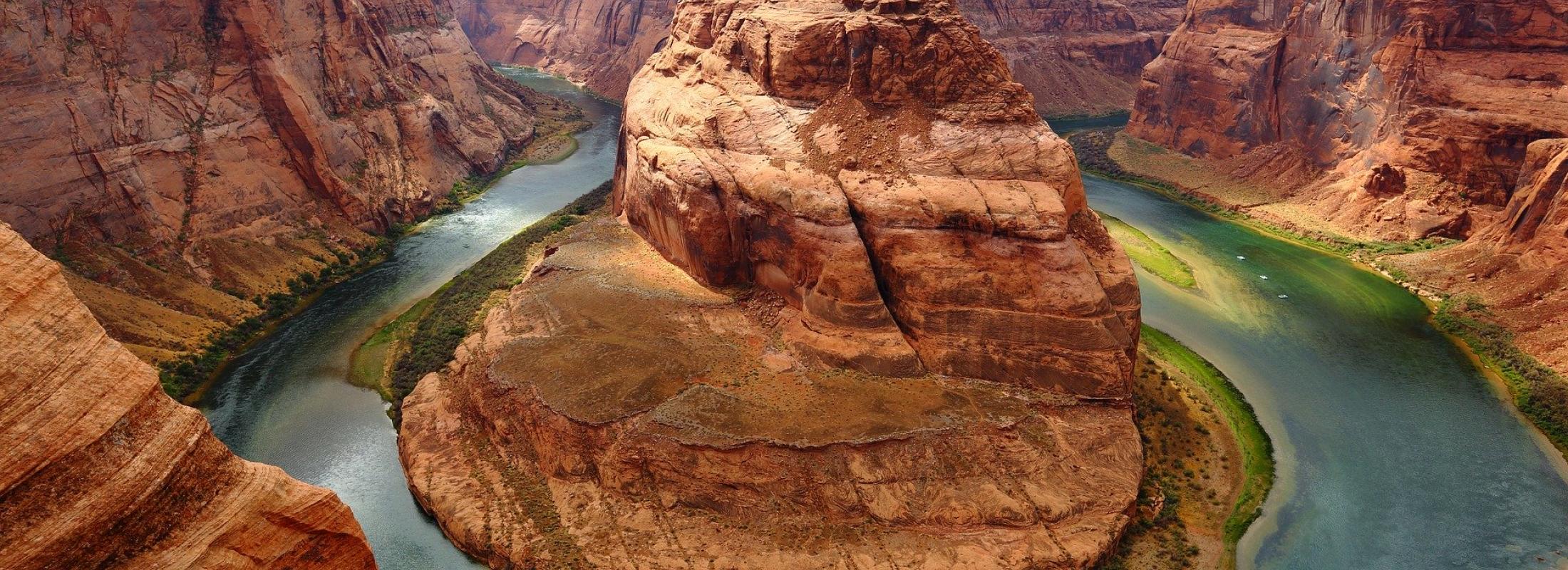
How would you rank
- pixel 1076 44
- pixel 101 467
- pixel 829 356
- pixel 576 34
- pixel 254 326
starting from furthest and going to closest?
pixel 576 34 → pixel 1076 44 → pixel 254 326 → pixel 829 356 → pixel 101 467

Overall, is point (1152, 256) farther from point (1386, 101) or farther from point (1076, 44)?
point (1076, 44)

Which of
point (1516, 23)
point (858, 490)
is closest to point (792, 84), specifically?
point (858, 490)

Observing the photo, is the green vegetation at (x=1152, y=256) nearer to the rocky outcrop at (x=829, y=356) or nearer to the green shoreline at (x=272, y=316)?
the rocky outcrop at (x=829, y=356)

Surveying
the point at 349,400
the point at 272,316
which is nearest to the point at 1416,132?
the point at 349,400

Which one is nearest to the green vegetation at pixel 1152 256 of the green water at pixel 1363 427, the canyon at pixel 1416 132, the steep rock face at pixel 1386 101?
the green water at pixel 1363 427

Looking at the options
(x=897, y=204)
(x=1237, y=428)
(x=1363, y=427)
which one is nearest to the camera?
(x=897, y=204)
